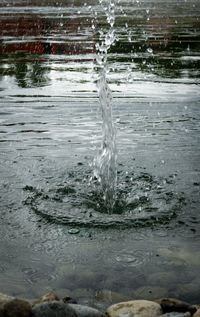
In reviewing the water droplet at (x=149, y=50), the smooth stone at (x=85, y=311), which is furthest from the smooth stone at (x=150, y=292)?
the water droplet at (x=149, y=50)

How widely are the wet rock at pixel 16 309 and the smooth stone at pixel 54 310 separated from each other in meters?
0.06

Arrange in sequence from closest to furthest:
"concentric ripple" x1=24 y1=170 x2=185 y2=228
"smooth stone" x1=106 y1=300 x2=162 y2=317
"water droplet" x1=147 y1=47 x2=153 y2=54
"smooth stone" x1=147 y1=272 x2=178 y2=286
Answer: "smooth stone" x1=106 y1=300 x2=162 y2=317, "smooth stone" x1=147 y1=272 x2=178 y2=286, "concentric ripple" x1=24 y1=170 x2=185 y2=228, "water droplet" x1=147 y1=47 x2=153 y2=54

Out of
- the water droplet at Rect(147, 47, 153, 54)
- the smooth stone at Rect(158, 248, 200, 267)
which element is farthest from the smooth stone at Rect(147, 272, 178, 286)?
the water droplet at Rect(147, 47, 153, 54)

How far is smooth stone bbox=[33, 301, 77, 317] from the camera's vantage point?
146 inches

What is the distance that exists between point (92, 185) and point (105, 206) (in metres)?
0.73

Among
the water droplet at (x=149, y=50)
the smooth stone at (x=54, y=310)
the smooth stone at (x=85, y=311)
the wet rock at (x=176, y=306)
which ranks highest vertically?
the water droplet at (x=149, y=50)

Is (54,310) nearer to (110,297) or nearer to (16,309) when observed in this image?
(16,309)

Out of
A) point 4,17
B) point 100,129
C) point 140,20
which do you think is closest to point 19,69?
point 100,129

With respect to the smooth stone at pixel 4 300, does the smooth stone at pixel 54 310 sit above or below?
below

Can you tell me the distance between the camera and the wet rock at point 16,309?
12.3 ft

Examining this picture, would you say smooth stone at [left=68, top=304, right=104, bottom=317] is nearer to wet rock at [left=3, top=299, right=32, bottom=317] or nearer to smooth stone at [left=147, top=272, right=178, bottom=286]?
wet rock at [left=3, top=299, right=32, bottom=317]

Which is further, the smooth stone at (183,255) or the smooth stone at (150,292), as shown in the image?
the smooth stone at (183,255)

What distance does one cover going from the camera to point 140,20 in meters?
28.2

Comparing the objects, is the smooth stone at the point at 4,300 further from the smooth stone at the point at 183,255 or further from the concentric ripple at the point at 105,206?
the concentric ripple at the point at 105,206
